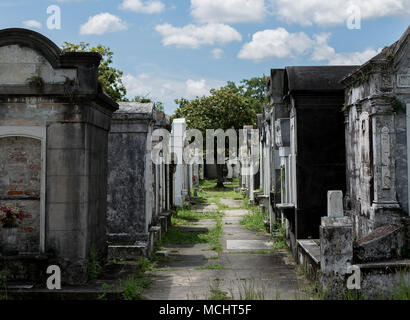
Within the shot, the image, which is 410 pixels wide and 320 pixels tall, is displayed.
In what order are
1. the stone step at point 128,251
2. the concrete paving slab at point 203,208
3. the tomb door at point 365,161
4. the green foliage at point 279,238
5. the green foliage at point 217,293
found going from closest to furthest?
the green foliage at point 217,293, the tomb door at point 365,161, the stone step at point 128,251, the green foliage at point 279,238, the concrete paving slab at point 203,208

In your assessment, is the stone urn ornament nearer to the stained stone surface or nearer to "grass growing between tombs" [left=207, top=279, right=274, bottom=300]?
the stained stone surface

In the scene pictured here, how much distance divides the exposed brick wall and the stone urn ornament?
3.6 inches

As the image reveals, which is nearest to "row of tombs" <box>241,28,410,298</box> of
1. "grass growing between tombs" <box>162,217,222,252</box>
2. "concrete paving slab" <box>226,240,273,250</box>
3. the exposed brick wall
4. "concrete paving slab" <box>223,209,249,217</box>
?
"concrete paving slab" <box>226,240,273,250</box>

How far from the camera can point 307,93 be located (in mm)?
9617

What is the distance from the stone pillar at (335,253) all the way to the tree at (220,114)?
27.2 metres

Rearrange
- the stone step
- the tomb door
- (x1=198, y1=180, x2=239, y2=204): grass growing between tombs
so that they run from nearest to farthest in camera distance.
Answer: the tomb door → the stone step → (x1=198, y1=180, x2=239, y2=204): grass growing between tombs

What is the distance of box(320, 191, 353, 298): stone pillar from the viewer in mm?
6070

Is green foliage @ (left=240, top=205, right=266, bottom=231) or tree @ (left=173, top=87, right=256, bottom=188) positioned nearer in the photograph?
green foliage @ (left=240, top=205, right=266, bottom=231)

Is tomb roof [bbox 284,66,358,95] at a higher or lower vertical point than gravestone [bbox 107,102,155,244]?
higher

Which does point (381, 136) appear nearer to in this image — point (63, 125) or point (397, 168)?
point (397, 168)

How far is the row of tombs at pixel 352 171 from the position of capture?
20.0 feet

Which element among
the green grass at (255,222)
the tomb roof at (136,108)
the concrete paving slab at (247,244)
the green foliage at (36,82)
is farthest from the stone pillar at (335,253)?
the green grass at (255,222)

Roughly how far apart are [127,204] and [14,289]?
12.8 ft

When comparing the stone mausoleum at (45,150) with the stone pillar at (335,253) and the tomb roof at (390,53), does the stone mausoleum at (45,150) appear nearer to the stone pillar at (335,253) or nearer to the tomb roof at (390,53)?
the stone pillar at (335,253)
